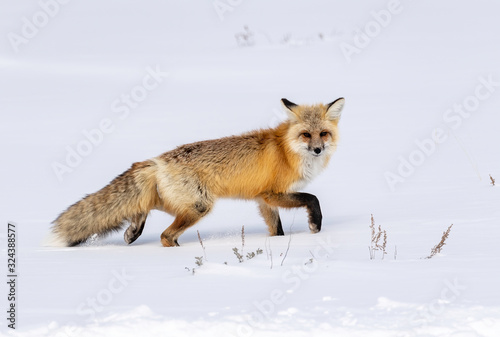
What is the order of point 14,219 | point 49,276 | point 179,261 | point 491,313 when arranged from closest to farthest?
point 491,313, point 49,276, point 179,261, point 14,219

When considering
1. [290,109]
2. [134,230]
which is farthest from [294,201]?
[134,230]

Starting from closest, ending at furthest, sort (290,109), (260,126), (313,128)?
(313,128) < (290,109) < (260,126)

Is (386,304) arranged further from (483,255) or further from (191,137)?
(191,137)

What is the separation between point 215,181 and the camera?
6.36 metres

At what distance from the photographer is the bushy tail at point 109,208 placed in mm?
6047

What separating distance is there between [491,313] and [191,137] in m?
7.94

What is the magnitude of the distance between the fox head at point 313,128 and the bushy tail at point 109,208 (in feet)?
4.64

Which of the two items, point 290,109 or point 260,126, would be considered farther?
point 260,126

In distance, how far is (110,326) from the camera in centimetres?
351

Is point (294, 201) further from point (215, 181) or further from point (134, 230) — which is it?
point (134, 230)

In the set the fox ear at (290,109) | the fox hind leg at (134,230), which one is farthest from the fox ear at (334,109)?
the fox hind leg at (134,230)

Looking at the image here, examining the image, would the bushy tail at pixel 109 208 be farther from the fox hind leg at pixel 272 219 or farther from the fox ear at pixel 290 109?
the fox ear at pixel 290 109

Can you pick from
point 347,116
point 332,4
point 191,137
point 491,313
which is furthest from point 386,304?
point 332,4

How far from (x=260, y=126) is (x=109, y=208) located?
3.61 m
